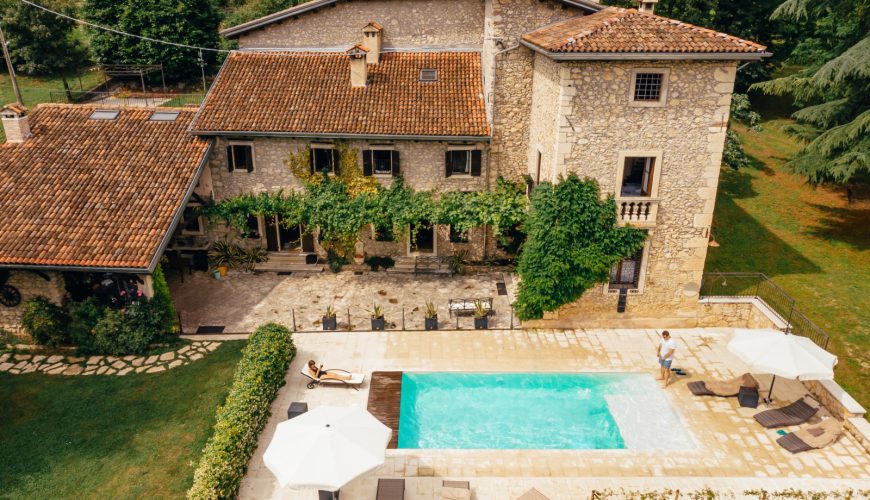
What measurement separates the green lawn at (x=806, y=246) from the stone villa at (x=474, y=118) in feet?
16.3

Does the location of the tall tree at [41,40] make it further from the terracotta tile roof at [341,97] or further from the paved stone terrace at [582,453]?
the paved stone terrace at [582,453]

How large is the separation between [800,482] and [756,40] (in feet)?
113

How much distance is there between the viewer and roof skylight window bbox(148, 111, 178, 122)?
2505cm

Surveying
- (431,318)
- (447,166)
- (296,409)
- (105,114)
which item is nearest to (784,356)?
(431,318)

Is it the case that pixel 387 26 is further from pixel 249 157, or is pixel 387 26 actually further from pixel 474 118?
pixel 249 157

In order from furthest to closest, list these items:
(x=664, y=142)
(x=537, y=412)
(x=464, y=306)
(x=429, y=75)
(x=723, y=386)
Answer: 1. (x=429, y=75)
2. (x=464, y=306)
3. (x=664, y=142)
4. (x=723, y=386)
5. (x=537, y=412)

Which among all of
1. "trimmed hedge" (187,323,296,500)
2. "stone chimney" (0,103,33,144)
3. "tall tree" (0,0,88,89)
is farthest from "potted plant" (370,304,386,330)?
"tall tree" (0,0,88,89)

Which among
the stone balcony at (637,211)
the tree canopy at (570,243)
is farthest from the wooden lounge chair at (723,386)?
the stone balcony at (637,211)

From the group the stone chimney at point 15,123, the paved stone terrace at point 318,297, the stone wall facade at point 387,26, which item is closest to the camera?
the paved stone terrace at point 318,297

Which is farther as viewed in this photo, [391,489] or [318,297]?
[318,297]

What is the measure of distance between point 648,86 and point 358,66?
1171 centimetres

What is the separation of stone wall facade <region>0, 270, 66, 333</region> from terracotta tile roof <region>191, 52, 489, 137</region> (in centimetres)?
768

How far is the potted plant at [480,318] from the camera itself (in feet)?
70.8

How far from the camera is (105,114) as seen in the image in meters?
25.3
